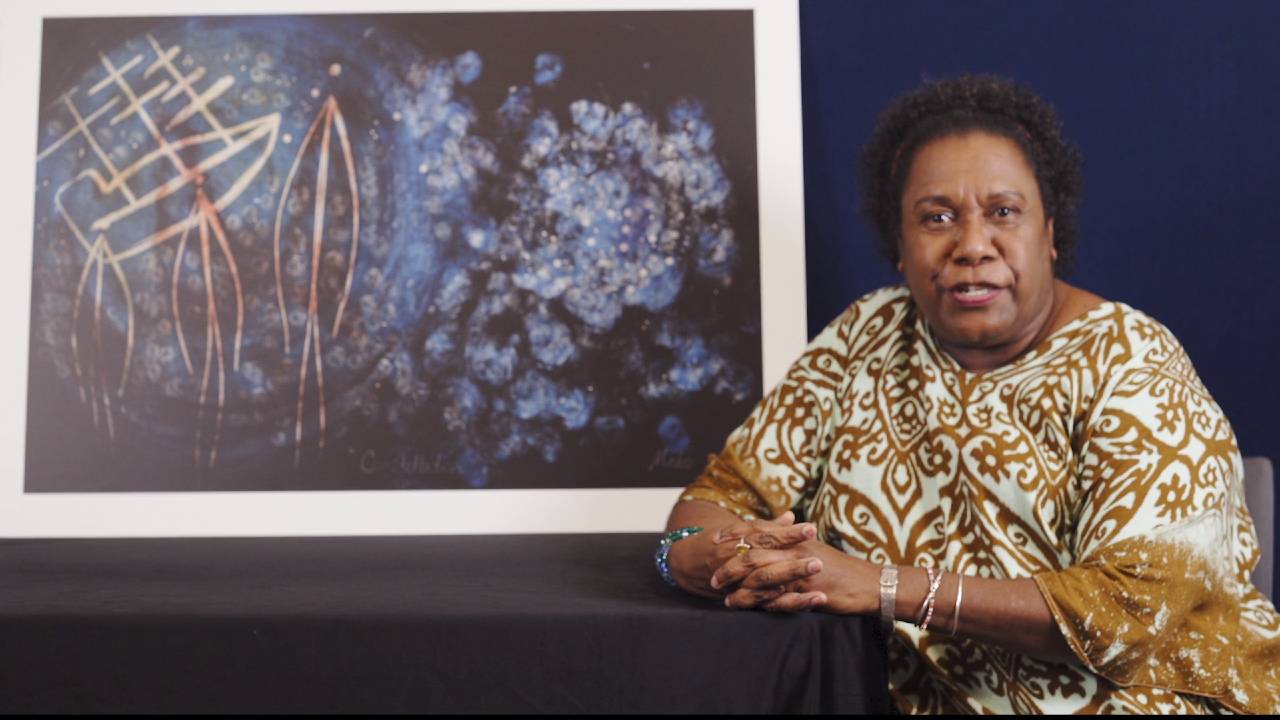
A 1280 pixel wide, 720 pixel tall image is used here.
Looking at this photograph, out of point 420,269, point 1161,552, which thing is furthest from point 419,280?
point 1161,552

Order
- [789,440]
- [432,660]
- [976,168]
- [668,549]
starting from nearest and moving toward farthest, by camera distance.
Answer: [432,660]
[668,549]
[976,168]
[789,440]

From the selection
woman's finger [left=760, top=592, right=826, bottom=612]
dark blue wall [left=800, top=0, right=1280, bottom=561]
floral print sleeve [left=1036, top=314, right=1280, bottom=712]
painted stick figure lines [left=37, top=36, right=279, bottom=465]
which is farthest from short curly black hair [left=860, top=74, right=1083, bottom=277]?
painted stick figure lines [left=37, top=36, right=279, bottom=465]

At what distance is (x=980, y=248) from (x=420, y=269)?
120cm

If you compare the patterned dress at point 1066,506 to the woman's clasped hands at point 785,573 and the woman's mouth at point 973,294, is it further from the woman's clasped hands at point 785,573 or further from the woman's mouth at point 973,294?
the woman's clasped hands at point 785,573

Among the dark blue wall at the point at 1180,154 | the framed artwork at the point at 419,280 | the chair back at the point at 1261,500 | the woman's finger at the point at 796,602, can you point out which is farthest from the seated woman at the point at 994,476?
the dark blue wall at the point at 1180,154

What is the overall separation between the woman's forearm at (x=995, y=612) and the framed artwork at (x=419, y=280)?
945 mm

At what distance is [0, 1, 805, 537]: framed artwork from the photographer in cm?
232

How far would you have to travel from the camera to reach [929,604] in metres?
1.39

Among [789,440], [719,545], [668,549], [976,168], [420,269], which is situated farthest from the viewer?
[420,269]

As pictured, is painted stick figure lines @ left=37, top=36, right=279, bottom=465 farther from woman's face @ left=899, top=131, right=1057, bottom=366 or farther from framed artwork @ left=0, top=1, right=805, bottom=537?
woman's face @ left=899, top=131, right=1057, bottom=366

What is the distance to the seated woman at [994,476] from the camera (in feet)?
4.52

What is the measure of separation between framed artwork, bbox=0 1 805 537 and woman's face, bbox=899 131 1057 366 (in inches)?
24.4

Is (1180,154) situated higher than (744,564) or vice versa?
(1180,154)

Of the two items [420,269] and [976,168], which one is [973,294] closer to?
[976,168]
